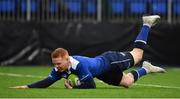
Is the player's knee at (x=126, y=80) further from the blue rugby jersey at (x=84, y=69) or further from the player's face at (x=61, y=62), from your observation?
the player's face at (x=61, y=62)

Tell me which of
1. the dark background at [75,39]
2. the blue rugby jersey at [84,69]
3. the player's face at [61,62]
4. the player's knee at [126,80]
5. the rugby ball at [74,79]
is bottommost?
the dark background at [75,39]

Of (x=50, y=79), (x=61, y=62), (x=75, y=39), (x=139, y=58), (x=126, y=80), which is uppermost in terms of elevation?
(x=61, y=62)

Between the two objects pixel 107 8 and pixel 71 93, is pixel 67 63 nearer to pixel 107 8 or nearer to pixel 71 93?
pixel 71 93

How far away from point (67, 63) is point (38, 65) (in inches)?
411

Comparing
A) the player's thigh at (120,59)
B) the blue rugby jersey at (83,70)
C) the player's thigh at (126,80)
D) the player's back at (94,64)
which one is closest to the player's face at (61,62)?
the blue rugby jersey at (83,70)

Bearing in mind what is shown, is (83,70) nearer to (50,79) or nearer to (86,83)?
(86,83)

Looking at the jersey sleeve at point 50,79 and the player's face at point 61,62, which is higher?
the player's face at point 61,62

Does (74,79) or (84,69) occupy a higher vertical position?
(84,69)

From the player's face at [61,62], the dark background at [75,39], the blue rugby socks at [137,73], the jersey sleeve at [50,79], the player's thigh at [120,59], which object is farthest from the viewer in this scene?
the dark background at [75,39]

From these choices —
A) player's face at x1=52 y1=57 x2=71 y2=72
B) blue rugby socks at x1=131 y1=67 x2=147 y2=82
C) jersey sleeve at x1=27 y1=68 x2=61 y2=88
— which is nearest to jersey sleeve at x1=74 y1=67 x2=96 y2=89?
player's face at x1=52 y1=57 x2=71 y2=72

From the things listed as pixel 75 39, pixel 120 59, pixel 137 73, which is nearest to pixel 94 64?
pixel 120 59

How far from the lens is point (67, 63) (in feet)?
38.8

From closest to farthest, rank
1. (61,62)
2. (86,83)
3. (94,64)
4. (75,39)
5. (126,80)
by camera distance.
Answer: (61,62) < (86,83) < (94,64) < (126,80) < (75,39)

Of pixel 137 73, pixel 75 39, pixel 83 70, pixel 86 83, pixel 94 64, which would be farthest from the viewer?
pixel 75 39
